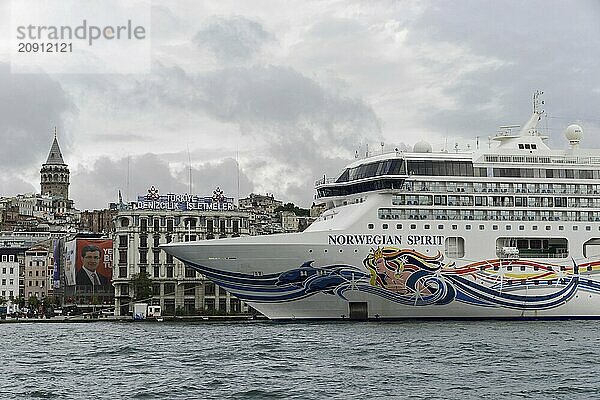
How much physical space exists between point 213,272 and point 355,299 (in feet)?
20.6

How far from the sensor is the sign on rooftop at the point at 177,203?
73812mm

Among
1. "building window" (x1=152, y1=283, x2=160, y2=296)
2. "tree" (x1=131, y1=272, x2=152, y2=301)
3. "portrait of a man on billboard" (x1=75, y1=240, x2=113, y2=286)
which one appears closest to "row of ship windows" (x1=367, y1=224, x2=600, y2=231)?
"tree" (x1=131, y1=272, x2=152, y2=301)

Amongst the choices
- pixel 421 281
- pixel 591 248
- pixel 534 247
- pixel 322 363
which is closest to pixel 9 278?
pixel 421 281

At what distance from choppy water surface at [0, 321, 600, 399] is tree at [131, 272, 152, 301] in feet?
81.4

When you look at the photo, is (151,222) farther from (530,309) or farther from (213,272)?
(530,309)

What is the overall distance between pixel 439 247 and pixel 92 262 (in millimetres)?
42515

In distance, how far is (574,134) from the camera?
50719 millimetres

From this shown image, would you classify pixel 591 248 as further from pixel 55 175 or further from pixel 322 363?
pixel 55 175

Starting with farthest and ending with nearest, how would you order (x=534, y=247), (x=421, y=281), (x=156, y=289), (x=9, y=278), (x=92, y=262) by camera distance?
1. (x=9, y=278)
2. (x=92, y=262)
3. (x=156, y=289)
4. (x=534, y=247)
5. (x=421, y=281)

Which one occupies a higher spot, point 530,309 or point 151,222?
point 151,222

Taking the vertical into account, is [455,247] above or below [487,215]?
below

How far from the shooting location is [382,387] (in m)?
26.0

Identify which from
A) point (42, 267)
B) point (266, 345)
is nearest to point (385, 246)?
point (266, 345)

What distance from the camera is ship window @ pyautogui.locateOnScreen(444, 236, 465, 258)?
46.5 metres
